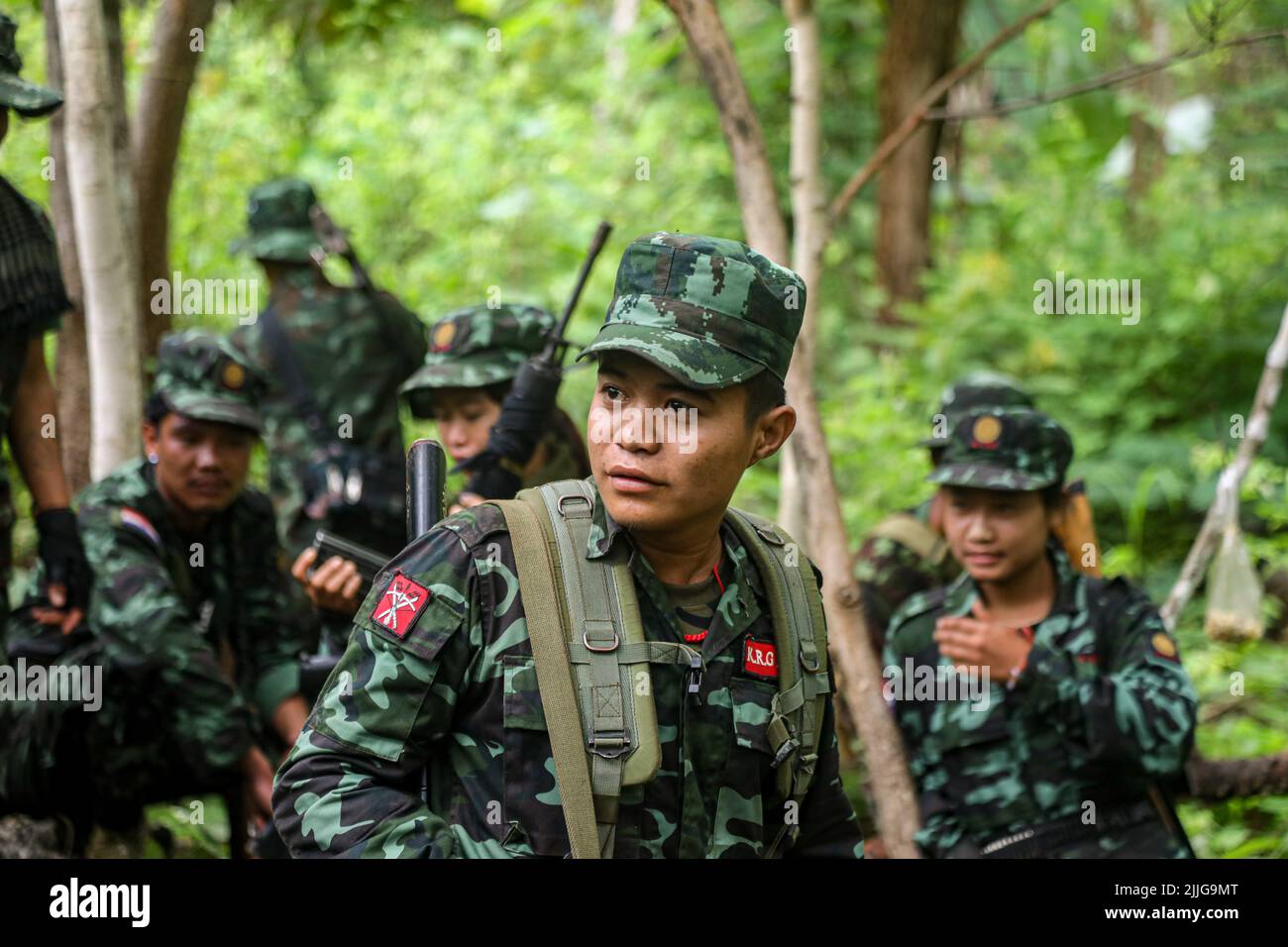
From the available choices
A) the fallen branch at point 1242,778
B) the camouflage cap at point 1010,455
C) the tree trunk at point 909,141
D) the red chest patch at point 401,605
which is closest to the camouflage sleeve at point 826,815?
the red chest patch at point 401,605

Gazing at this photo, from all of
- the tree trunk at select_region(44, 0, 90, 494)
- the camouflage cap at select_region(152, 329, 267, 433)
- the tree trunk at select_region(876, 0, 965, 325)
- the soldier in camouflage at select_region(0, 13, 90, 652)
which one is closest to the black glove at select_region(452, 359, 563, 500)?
the camouflage cap at select_region(152, 329, 267, 433)

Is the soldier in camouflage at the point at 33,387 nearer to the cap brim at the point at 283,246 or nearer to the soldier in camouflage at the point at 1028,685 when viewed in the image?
the cap brim at the point at 283,246

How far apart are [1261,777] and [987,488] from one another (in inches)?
79.8

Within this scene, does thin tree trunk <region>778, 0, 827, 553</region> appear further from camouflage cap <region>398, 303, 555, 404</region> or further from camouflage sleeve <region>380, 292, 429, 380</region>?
camouflage sleeve <region>380, 292, 429, 380</region>

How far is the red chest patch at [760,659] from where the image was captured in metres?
2.51

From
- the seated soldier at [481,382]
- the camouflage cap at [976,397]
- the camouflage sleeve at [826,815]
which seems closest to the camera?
the camouflage sleeve at [826,815]

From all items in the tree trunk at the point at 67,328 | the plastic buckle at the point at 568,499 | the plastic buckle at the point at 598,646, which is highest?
the tree trunk at the point at 67,328

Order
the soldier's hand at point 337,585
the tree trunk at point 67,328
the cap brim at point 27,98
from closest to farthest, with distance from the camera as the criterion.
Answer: the cap brim at point 27,98
the soldier's hand at point 337,585
the tree trunk at point 67,328

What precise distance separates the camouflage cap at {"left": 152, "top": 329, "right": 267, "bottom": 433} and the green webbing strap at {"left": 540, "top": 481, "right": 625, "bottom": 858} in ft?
8.88

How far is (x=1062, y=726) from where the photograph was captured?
4129mm

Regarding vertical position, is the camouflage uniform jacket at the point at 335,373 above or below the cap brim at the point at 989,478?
above

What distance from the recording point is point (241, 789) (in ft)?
16.4

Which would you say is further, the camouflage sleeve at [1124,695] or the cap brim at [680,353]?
the camouflage sleeve at [1124,695]
